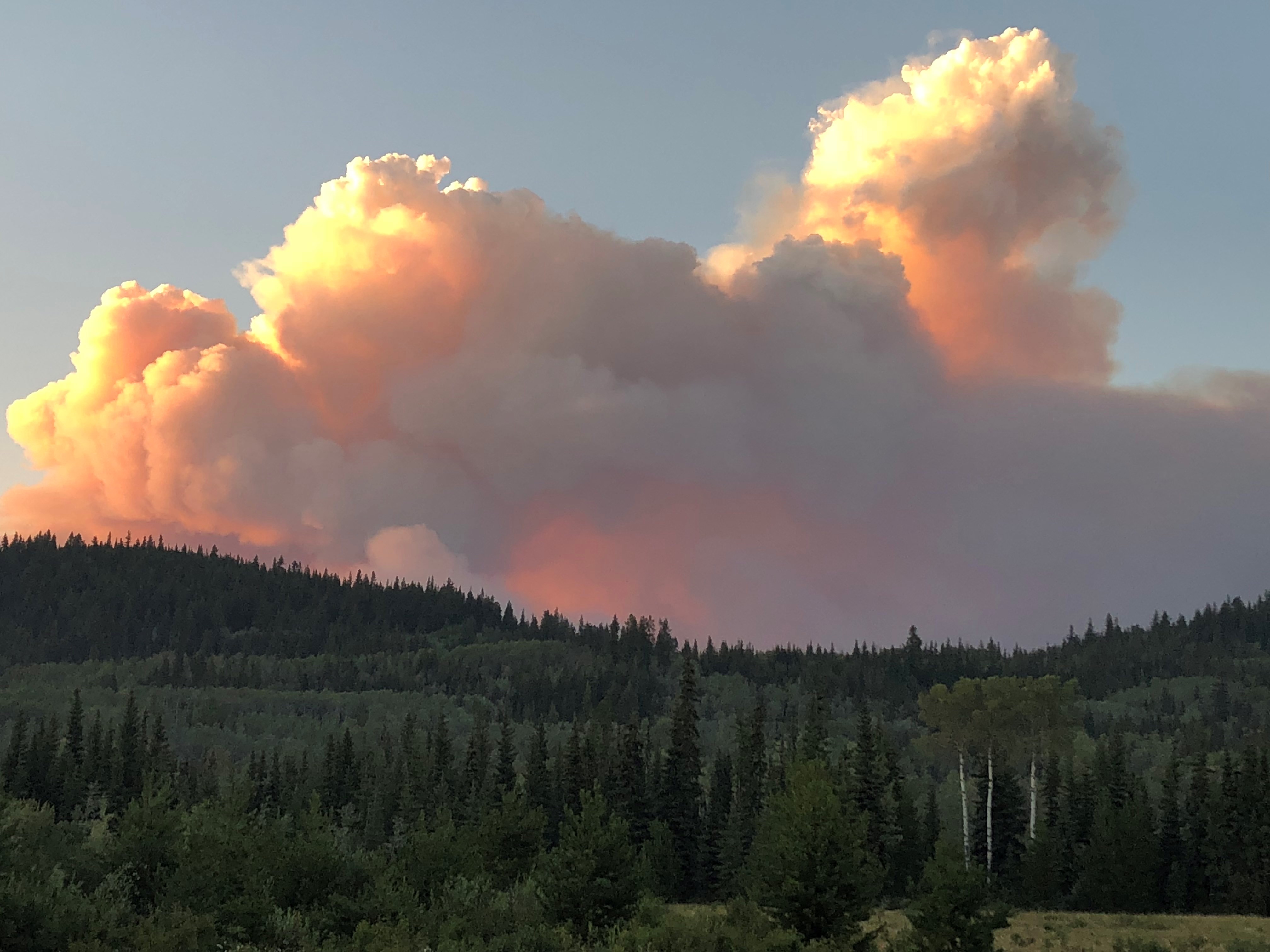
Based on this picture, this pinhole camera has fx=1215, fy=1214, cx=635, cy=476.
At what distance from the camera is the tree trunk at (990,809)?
10831cm

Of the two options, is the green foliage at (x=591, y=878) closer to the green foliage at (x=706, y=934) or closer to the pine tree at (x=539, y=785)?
the green foliage at (x=706, y=934)

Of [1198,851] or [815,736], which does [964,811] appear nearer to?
[815,736]

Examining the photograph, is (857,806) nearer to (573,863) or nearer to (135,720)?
(573,863)

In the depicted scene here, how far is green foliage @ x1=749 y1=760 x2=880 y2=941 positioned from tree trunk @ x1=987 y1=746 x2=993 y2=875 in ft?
190

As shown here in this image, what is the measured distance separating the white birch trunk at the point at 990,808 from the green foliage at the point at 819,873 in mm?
58244

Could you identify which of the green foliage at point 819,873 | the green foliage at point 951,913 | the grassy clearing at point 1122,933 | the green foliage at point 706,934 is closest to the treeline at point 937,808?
the grassy clearing at point 1122,933

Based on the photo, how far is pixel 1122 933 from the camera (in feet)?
221

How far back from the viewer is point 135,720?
18362 cm

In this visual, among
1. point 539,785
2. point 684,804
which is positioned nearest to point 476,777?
point 539,785

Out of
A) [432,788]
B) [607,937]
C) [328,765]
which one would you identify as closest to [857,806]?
[607,937]

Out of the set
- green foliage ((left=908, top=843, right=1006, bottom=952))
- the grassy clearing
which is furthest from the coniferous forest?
the grassy clearing

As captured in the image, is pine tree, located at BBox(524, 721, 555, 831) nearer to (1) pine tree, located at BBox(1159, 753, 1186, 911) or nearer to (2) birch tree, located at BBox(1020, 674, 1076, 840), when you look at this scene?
(2) birch tree, located at BBox(1020, 674, 1076, 840)

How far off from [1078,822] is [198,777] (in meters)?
139

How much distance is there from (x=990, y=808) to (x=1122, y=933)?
4327 centimetres
